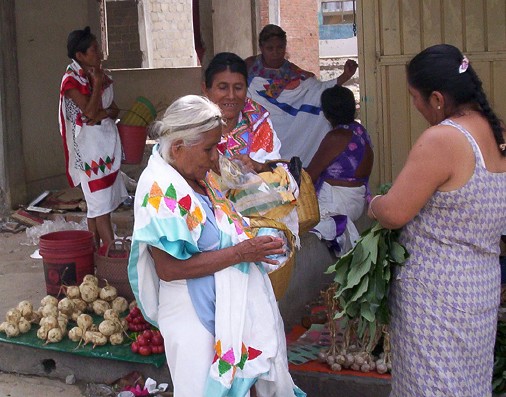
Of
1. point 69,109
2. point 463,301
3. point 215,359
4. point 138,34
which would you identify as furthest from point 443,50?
point 138,34

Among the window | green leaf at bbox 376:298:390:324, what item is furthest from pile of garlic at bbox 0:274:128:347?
the window

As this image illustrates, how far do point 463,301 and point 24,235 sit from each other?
6.30 metres

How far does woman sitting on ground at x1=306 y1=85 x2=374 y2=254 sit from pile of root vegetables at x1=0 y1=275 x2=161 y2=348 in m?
1.59

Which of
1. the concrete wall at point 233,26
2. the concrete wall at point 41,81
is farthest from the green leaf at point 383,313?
the concrete wall at point 233,26

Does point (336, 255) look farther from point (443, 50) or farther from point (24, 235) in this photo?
point (24, 235)

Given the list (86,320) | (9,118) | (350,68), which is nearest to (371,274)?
(86,320)

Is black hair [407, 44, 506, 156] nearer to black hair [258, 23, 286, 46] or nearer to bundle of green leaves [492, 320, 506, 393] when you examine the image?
bundle of green leaves [492, 320, 506, 393]

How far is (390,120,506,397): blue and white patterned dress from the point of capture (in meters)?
3.03

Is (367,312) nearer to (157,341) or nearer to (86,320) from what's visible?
(157,341)

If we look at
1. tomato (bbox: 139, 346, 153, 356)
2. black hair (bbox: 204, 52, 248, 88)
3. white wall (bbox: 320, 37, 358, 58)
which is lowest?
tomato (bbox: 139, 346, 153, 356)

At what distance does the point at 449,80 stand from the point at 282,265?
1.35m

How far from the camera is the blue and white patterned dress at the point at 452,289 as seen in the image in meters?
3.03

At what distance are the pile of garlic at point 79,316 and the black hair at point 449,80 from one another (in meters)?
2.67

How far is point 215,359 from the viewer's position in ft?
10.3
